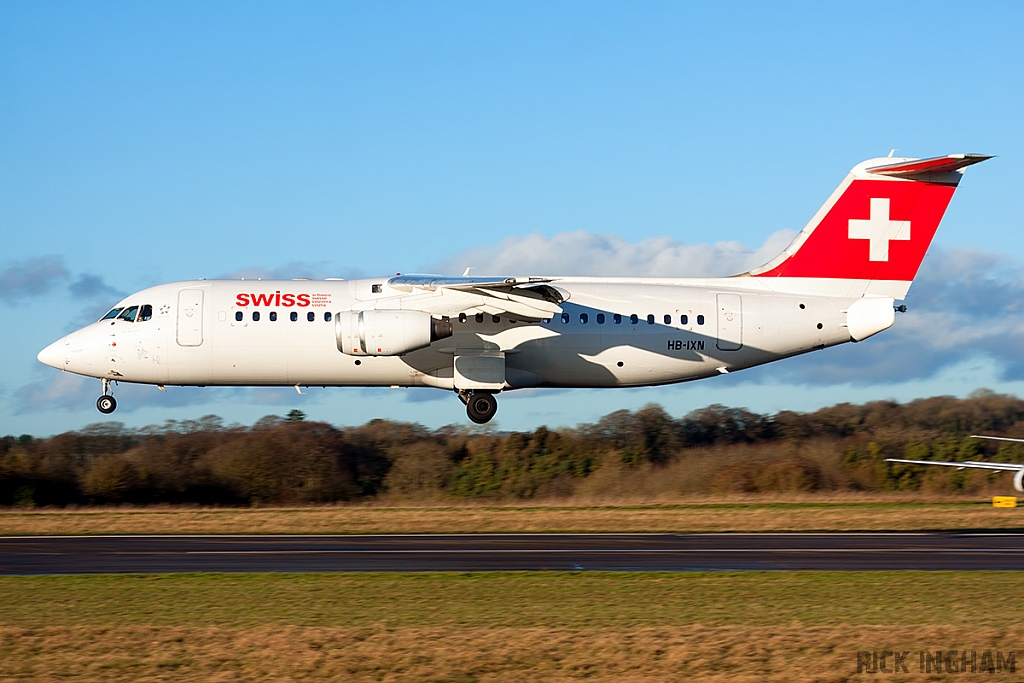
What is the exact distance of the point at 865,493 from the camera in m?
38.4

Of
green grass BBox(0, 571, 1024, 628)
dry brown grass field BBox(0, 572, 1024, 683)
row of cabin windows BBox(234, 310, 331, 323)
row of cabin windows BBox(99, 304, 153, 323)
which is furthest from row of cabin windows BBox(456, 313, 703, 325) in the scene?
dry brown grass field BBox(0, 572, 1024, 683)

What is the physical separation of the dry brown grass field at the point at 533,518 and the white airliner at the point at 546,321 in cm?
319

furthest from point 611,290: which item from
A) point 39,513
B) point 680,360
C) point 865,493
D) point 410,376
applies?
point 39,513

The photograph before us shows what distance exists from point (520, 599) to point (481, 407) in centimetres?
1294

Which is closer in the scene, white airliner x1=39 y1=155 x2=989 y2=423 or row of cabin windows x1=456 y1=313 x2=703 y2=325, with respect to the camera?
white airliner x1=39 y1=155 x2=989 y2=423

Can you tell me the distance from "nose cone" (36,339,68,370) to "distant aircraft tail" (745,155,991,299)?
18285 millimetres

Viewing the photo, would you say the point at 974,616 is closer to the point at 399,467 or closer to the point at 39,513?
the point at 399,467

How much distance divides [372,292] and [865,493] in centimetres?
1944

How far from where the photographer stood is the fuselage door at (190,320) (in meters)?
28.5

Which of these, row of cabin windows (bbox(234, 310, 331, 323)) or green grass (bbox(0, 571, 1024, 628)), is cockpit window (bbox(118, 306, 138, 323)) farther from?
green grass (bbox(0, 571, 1024, 628))

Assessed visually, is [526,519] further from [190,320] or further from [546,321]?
[190,320]

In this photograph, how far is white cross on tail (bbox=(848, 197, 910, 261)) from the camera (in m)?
30.2

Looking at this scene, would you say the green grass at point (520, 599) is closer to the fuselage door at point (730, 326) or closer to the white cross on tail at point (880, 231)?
the fuselage door at point (730, 326)

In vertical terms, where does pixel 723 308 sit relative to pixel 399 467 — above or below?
above
